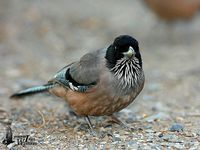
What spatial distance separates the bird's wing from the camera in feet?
21.4

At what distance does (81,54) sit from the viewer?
11938 mm

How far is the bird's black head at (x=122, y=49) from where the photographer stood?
622 cm

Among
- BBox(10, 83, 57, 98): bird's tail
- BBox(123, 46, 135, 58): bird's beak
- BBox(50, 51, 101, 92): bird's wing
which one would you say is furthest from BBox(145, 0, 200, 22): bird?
BBox(123, 46, 135, 58): bird's beak

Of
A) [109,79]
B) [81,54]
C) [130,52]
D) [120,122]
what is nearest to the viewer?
[130,52]

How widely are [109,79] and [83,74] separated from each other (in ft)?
1.41

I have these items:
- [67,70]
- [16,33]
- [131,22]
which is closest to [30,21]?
[16,33]

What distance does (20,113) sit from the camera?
7789 millimetres

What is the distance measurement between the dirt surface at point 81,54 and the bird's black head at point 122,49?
3.02ft

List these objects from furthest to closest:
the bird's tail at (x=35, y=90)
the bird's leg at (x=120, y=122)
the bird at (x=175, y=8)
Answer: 1. the bird at (x=175, y=8)
2. the bird's tail at (x=35, y=90)
3. the bird's leg at (x=120, y=122)

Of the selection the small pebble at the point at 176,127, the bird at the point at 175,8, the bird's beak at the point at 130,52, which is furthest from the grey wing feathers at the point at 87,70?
the bird at the point at 175,8

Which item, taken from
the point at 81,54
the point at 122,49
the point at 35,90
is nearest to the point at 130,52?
the point at 122,49

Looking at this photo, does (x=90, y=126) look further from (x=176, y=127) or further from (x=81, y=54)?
(x=81, y=54)

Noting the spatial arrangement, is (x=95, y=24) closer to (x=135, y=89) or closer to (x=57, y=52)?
(x=57, y=52)

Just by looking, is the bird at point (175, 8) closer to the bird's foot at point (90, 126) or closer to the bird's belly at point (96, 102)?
the bird's foot at point (90, 126)
